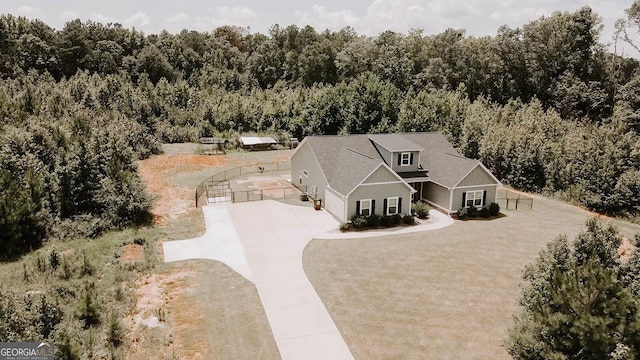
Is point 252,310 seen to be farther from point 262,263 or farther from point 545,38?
point 545,38

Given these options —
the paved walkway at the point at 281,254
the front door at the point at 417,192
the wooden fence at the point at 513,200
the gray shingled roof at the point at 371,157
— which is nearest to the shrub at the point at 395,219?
the paved walkway at the point at 281,254

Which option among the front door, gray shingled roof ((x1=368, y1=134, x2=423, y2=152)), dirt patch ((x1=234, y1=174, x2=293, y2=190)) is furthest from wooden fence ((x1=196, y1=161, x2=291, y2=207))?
the front door

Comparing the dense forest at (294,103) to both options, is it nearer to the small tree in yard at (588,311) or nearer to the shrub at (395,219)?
the shrub at (395,219)

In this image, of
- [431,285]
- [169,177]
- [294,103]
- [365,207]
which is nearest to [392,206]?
[365,207]

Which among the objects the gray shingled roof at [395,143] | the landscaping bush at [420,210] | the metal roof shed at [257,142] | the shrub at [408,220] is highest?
the gray shingled roof at [395,143]

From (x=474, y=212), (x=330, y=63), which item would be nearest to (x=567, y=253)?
(x=474, y=212)

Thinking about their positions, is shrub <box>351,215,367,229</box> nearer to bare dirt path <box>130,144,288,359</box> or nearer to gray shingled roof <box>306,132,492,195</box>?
gray shingled roof <box>306,132,492,195</box>

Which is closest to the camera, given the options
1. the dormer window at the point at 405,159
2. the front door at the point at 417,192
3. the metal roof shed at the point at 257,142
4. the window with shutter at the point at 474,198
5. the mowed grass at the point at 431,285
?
the mowed grass at the point at 431,285
